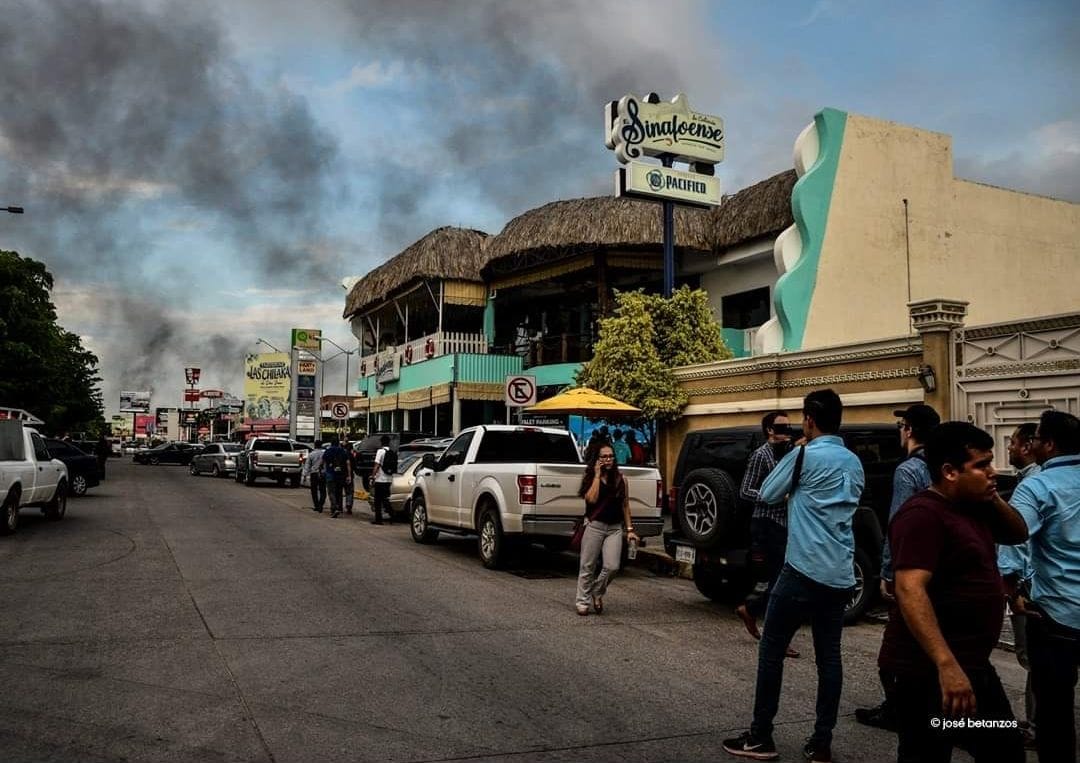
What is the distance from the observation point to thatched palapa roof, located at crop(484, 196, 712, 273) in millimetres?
25828

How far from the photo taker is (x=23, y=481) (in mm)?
15531

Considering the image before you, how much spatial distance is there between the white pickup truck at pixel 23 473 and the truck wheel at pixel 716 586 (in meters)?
11.3

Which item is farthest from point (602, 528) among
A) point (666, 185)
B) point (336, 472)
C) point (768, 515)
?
point (666, 185)

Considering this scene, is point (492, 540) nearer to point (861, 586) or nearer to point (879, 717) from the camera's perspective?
point (861, 586)

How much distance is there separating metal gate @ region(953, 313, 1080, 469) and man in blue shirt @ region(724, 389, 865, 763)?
8.50 m

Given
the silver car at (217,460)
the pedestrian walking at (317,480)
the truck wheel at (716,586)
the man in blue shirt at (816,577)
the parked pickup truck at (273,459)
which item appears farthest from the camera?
the silver car at (217,460)

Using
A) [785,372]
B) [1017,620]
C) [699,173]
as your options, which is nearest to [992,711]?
[1017,620]

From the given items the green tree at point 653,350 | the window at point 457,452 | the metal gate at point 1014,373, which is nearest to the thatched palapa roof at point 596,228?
the green tree at point 653,350

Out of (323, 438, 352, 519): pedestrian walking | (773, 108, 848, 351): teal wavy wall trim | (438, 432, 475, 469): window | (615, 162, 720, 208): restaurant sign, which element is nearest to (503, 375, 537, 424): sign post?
(438, 432, 475, 469): window

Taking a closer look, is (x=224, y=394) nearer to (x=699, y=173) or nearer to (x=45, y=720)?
(x=699, y=173)

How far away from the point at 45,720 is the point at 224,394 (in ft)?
585

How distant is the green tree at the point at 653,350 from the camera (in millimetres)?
19578

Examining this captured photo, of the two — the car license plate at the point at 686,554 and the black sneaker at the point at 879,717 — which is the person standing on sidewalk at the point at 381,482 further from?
the black sneaker at the point at 879,717

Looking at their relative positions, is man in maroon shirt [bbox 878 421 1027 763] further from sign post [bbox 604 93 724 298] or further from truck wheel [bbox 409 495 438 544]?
sign post [bbox 604 93 724 298]
